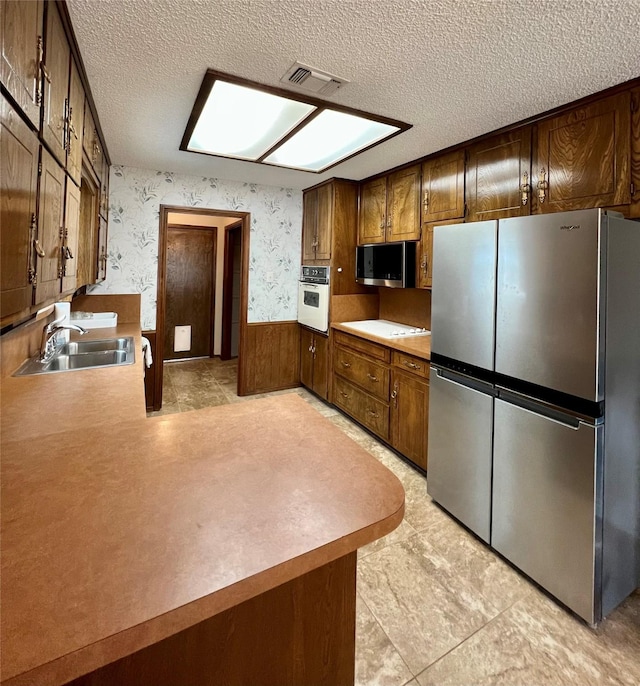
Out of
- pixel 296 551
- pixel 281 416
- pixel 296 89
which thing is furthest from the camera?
pixel 296 89

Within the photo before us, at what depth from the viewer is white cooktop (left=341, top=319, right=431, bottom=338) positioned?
3285 mm

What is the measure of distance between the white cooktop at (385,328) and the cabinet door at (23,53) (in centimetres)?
254

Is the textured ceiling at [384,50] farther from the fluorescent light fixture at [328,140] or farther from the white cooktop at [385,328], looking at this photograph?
the white cooktop at [385,328]

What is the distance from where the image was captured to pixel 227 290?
5.80m

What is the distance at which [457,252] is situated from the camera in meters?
2.12

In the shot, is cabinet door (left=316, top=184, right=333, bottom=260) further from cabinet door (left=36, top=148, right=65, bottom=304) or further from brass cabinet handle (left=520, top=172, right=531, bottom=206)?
cabinet door (left=36, top=148, right=65, bottom=304)

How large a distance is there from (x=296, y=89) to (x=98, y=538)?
2049mm

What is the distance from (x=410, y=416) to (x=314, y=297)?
71.9 inches

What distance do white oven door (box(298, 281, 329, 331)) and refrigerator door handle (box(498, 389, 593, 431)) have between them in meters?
2.28

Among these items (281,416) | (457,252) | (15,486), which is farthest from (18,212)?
(457,252)

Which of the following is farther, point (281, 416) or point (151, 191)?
point (151, 191)

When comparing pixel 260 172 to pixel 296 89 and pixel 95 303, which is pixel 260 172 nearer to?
pixel 296 89

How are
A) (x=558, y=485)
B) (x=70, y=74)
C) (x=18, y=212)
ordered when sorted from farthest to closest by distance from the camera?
(x=558, y=485)
(x=70, y=74)
(x=18, y=212)

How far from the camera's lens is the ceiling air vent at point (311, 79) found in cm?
175
